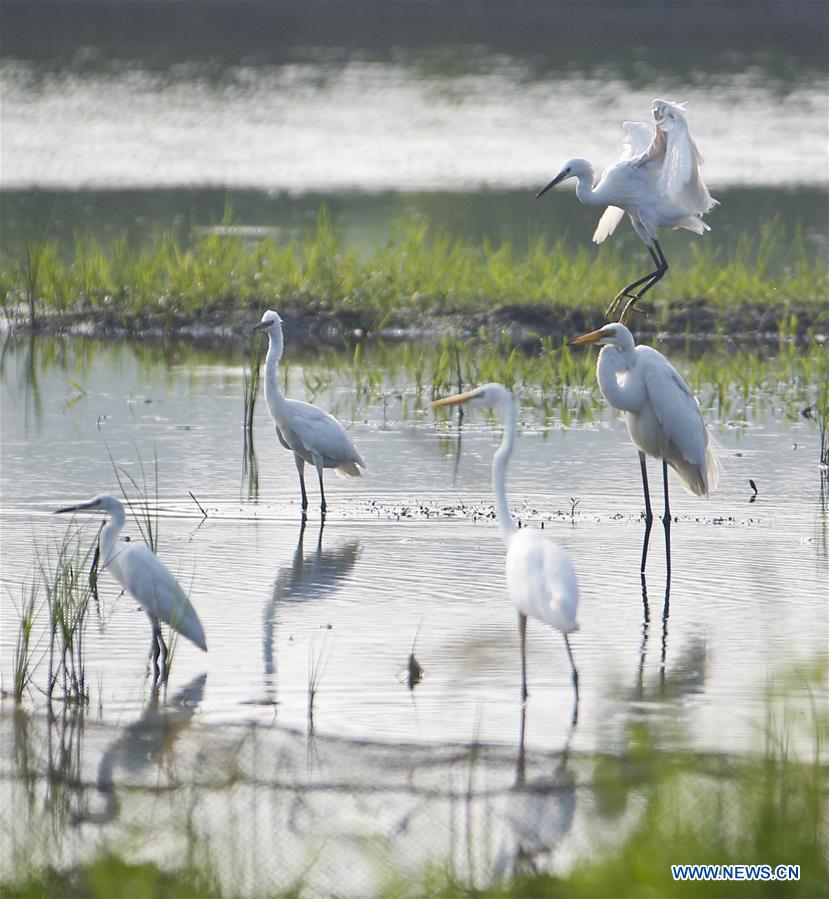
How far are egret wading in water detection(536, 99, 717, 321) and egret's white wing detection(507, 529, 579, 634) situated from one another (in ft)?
13.2

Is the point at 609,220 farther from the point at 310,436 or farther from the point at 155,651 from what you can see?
the point at 155,651

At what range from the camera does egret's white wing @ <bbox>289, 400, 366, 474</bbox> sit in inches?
350

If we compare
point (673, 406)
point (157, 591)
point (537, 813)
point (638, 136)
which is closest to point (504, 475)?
point (157, 591)

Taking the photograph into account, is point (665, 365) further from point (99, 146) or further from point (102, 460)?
point (99, 146)

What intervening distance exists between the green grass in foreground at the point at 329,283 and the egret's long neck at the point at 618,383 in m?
5.09

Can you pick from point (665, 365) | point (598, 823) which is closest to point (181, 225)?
point (665, 365)

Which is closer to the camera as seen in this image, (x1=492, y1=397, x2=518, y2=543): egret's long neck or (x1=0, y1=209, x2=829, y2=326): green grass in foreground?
(x1=492, y1=397, x2=518, y2=543): egret's long neck

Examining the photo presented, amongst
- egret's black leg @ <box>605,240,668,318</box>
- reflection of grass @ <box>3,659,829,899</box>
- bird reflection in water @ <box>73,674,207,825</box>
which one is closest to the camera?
reflection of grass @ <box>3,659,829,899</box>

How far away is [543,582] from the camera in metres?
5.75

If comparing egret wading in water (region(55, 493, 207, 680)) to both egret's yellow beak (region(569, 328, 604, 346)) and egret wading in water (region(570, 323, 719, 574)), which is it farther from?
egret wading in water (region(570, 323, 719, 574))

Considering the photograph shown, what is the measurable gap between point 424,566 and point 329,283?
6.72 metres

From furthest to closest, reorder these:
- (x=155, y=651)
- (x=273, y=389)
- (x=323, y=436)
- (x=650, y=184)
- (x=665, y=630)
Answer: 1. (x=650, y=184)
2. (x=273, y=389)
3. (x=323, y=436)
4. (x=665, y=630)
5. (x=155, y=651)

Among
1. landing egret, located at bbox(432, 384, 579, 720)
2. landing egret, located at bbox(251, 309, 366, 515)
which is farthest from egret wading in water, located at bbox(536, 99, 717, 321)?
landing egret, located at bbox(432, 384, 579, 720)

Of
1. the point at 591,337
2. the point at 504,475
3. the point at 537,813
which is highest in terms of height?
the point at 591,337
